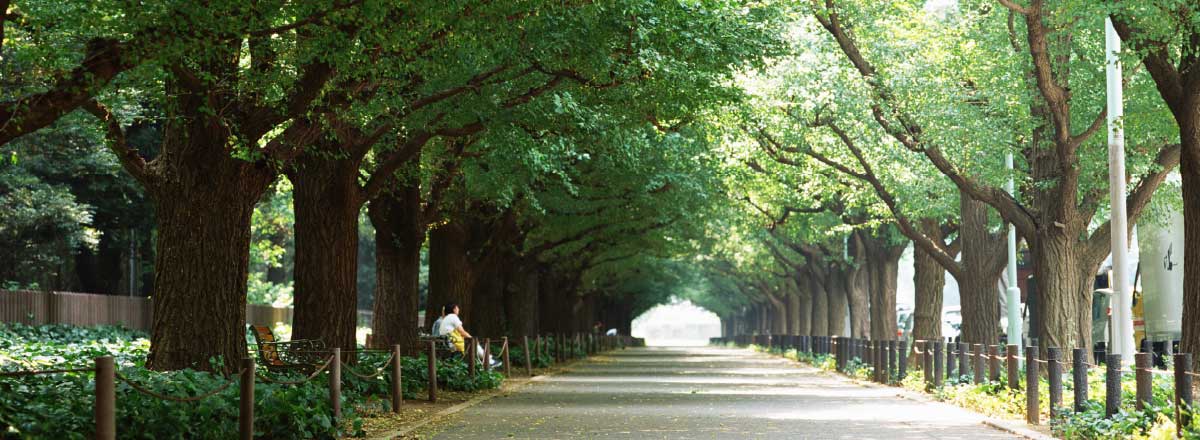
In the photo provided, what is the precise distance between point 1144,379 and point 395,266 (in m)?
16.7

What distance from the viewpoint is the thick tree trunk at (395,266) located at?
27.3m

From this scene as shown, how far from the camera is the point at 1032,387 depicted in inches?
688

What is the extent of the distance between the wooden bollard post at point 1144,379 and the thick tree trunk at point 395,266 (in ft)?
52.2

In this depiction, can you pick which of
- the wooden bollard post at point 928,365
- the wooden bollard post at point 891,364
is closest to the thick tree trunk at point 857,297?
the wooden bollard post at point 891,364

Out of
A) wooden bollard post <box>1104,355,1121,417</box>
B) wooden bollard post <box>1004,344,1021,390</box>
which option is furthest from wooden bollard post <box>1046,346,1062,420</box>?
wooden bollard post <box>1004,344,1021,390</box>

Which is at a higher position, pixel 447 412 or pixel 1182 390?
pixel 1182 390

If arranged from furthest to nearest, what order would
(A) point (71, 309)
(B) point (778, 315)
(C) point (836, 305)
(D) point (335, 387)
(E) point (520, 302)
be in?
(B) point (778, 315) → (C) point (836, 305) → (E) point (520, 302) → (A) point (71, 309) → (D) point (335, 387)

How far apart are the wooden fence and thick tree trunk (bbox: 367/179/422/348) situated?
10488 millimetres

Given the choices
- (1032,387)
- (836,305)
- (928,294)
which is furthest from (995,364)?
(836,305)

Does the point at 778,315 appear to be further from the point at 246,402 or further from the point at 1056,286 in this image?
the point at 246,402

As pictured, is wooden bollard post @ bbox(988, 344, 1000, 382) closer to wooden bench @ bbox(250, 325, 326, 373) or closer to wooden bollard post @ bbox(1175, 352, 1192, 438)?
wooden bollard post @ bbox(1175, 352, 1192, 438)

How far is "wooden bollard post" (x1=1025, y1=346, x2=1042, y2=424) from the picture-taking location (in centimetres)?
1738

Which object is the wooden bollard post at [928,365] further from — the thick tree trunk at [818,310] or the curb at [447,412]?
the thick tree trunk at [818,310]

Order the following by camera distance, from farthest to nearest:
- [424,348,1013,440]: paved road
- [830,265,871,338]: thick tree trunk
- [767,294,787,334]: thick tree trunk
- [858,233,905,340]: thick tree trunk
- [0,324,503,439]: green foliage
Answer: [767,294,787,334]: thick tree trunk < [830,265,871,338]: thick tree trunk < [858,233,905,340]: thick tree trunk < [424,348,1013,440]: paved road < [0,324,503,439]: green foliage
